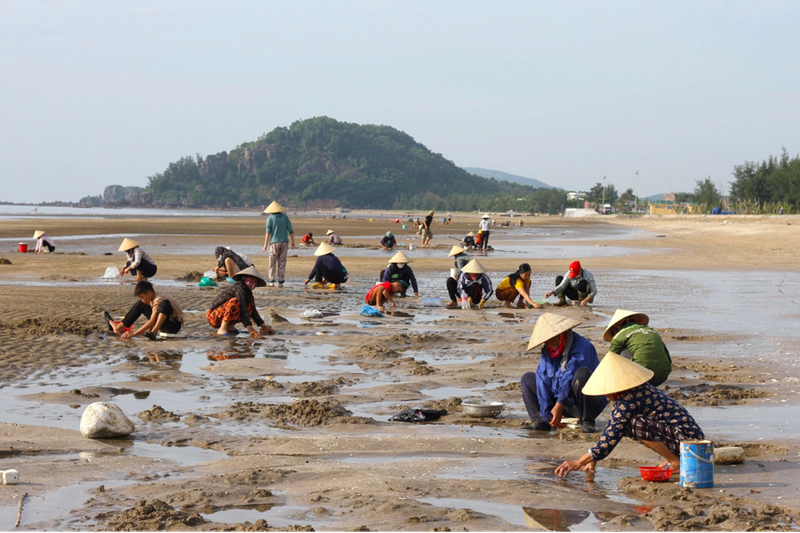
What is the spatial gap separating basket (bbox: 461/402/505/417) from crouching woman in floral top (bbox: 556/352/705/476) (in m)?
1.87

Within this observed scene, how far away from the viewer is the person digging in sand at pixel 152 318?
42.4ft

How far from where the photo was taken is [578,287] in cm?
1781

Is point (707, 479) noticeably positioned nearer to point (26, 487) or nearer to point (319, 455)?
point (319, 455)

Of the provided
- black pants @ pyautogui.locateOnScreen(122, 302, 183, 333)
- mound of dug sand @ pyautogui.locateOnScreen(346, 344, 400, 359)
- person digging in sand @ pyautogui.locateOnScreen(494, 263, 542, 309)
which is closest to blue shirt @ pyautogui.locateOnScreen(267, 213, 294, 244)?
person digging in sand @ pyautogui.locateOnScreen(494, 263, 542, 309)

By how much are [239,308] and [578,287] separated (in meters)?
7.38

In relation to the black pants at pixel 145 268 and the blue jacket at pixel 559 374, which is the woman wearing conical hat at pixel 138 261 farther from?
the blue jacket at pixel 559 374

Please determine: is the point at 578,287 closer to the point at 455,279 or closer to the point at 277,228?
the point at 455,279

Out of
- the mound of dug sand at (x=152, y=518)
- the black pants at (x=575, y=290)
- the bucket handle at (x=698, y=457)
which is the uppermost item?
the black pants at (x=575, y=290)

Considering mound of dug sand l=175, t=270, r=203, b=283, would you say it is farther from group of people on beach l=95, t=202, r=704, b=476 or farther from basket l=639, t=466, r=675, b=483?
basket l=639, t=466, r=675, b=483

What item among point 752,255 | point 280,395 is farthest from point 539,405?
point 752,255

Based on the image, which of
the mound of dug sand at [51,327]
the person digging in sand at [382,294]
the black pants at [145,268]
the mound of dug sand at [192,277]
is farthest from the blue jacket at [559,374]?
the mound of dug sand at [192,277]

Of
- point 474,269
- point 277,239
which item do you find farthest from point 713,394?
point 277,239

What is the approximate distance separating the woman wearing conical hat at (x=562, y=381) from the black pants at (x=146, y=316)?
22.1ft

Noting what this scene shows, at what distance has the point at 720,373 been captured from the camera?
10.8 m
